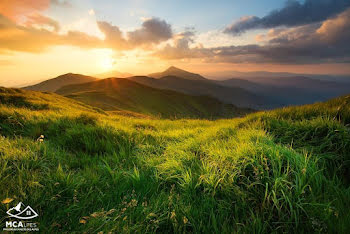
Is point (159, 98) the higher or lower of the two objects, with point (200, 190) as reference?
lower

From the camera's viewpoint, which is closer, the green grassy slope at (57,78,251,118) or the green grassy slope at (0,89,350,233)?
the green grassy slope at (0,89,350,233)

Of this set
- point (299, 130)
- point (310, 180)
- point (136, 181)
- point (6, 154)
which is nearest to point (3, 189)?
point (6, 154)

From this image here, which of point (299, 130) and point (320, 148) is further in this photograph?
point (299, 130)

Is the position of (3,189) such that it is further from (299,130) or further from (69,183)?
(299,130)

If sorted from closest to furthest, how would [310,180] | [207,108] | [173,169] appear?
[310,180] → [173,169] → [207,108]

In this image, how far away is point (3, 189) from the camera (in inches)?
96.3

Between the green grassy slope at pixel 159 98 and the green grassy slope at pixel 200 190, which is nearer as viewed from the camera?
the green grassy slope at pixel 200 190

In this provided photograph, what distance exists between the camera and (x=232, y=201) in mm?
2529

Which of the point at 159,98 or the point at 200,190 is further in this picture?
the point at 159,98

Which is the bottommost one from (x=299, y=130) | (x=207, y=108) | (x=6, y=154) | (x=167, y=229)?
(x=207, y=108)

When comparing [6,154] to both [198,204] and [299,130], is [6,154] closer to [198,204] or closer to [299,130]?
[198,204]

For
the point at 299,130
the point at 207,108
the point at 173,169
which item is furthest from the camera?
the point at 207,108

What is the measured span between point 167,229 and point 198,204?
588 mm

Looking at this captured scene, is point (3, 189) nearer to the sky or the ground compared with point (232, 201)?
nearer to the sky
